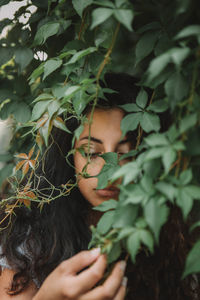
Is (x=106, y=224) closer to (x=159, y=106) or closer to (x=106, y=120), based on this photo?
(x=159, y=106)

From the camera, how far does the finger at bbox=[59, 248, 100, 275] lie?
3.06ft

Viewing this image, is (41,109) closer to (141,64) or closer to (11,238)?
(141,64)

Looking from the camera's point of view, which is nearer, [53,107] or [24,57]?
[53,107]

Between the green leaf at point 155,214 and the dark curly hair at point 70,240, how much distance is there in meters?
0.60

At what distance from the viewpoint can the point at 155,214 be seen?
2.31 feet

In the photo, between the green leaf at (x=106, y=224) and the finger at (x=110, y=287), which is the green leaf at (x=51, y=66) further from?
the finger at (x=110, y=287)

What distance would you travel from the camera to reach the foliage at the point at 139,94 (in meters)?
0.71

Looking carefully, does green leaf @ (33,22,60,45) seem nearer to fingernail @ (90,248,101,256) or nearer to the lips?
the lips

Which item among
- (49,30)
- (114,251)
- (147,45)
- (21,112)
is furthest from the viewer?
(21,112)

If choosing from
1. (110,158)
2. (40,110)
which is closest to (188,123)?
(110,158)

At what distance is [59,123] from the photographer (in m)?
1.10

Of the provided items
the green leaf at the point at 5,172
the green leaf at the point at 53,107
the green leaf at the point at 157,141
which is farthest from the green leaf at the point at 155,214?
the green leaf at the point at 5,172

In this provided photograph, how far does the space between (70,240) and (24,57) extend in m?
0.80

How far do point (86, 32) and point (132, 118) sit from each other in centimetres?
41
